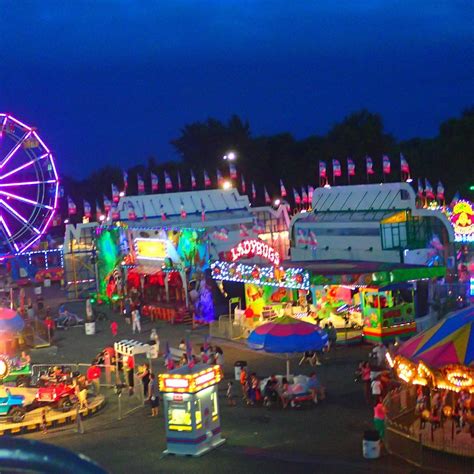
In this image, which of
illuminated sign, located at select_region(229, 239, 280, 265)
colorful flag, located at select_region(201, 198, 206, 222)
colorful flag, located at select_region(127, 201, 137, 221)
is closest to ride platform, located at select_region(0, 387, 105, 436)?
illuminated sign, located at select_region(229, 239, 280, 265)

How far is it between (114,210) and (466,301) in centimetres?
2127

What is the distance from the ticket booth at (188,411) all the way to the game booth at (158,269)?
1738 cm

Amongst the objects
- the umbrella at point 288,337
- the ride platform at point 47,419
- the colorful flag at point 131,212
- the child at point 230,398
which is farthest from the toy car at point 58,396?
the colorful flag at point 131,212

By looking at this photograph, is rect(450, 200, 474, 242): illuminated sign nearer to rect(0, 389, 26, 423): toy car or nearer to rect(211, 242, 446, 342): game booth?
rect(211, 242, 446, 342): game booth

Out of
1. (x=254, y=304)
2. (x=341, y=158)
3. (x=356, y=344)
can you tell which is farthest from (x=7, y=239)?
(x=341, y=158)

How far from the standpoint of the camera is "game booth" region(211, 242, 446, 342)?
94.3 feet

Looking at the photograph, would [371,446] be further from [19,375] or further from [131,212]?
[131,212]

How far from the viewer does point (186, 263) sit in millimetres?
36812

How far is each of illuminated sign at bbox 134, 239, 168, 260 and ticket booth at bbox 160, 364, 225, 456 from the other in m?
20.7

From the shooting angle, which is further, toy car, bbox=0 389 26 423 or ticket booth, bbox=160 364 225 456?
toy car, bbox=0 389 26 423

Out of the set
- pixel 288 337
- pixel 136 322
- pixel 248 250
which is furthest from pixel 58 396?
pixel 248 250

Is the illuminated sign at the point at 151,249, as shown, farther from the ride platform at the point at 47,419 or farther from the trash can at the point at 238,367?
the ride platform at the point at 47,419

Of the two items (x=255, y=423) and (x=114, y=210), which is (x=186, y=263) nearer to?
(x=114, y=210)

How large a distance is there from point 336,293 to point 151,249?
1031 centimetres
